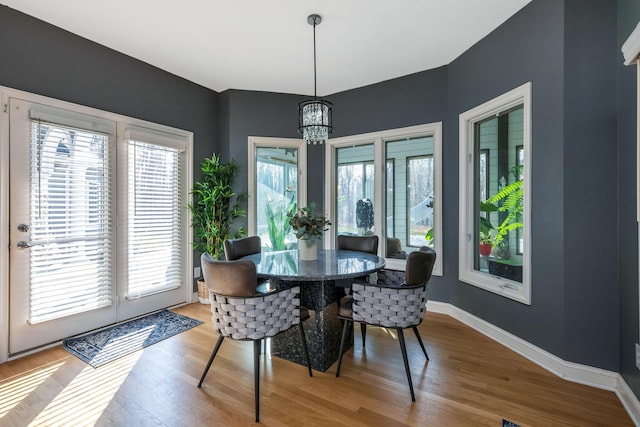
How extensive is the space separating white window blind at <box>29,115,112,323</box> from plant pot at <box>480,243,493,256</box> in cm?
380

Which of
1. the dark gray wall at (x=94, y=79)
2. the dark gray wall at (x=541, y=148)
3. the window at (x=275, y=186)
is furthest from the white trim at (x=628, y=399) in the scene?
the dark gray wall at (x=94, y=79)

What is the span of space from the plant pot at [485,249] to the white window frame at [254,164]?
2.29 metres

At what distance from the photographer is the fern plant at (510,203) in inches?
104

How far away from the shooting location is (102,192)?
301cm

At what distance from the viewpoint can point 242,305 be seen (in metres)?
1.83

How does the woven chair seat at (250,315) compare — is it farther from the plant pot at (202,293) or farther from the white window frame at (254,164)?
the white window frame at (254,164)

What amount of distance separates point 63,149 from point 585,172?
4.23m

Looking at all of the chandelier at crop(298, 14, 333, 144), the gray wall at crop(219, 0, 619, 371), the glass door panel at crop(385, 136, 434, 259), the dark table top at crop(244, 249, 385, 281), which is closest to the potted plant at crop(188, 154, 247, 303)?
the dark table top at crop(244, 249, 385, 281)

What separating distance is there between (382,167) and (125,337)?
11.0 feet

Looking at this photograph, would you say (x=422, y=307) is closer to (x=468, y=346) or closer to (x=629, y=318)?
(x=468, y=346)

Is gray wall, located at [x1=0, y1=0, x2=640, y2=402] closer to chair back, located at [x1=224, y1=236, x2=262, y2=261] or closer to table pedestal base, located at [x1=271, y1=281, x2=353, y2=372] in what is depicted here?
table pedestal base, located at [x1=271, y1=281, x2=353, y2=372]

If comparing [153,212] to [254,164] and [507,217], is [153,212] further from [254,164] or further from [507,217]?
[507,217]

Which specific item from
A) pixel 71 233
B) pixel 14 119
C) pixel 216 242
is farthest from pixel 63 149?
pixel 216 242

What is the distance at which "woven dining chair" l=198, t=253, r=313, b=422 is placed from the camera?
1.81m
